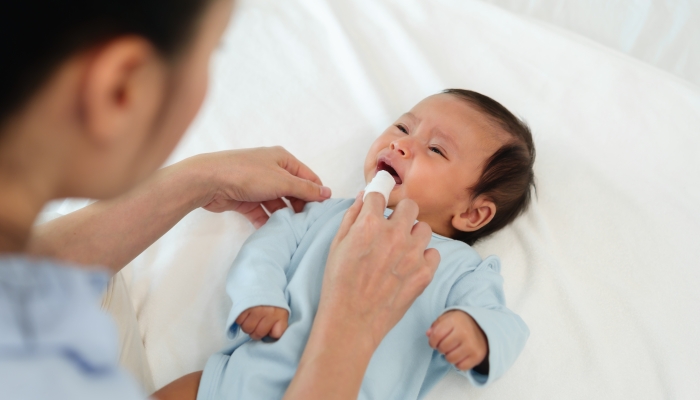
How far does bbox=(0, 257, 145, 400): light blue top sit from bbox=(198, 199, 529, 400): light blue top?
512mm

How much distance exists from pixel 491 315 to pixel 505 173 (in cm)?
46

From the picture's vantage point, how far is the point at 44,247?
41.4 inches

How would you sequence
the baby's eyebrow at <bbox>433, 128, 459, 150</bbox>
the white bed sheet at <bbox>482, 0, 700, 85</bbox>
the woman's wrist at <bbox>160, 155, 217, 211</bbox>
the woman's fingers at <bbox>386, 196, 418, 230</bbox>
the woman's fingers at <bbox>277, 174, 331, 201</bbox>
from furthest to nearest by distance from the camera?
the white bed sheet at <bbox>482, 0, 700, 85</bbox>, the baby's eyebrow at <bbox>433, 128, 459, 150</bbox>, the woman's fingers at <bbox>277, 174, 331, 201</bbox>, the woman's wrist at <bbox>160, 155, 217, 211</bbox>, the woman's fingers at <bbox>386, 196, 418, 230</bbox>

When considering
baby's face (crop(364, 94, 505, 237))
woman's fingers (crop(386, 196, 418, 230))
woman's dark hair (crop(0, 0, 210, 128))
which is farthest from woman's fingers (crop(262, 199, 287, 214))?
woman's dark hair (crop(0, 0, 210, 128))

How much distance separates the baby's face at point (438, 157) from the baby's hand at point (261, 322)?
1.53 feet

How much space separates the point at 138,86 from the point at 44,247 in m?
0.64

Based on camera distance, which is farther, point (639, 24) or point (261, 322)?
point (639, 24)

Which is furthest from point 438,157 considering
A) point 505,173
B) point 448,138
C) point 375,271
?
point 375,271

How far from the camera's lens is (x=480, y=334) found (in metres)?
1.17

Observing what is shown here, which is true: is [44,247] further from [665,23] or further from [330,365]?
[665,23]

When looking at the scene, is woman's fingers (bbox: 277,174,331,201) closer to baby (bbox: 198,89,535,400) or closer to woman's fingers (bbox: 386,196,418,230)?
baby (bbox: 198,89,535,400)

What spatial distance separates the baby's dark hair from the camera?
1.52m

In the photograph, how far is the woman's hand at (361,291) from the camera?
0.92 m

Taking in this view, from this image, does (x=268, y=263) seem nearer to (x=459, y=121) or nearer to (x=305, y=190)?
(x=305, y=190)
